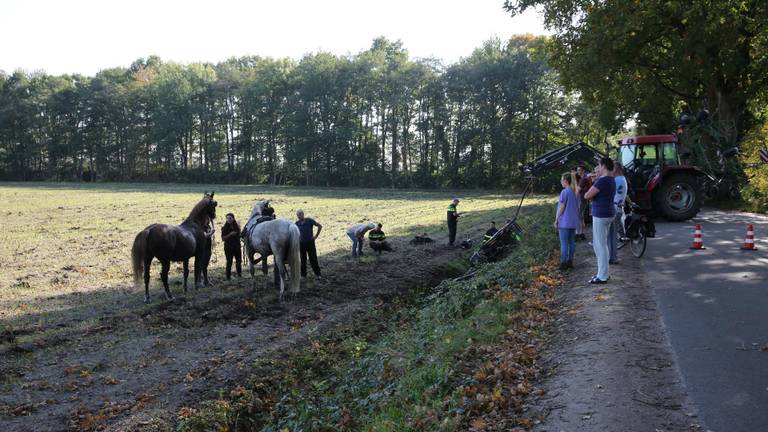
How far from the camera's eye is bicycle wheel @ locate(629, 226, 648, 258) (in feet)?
38.8

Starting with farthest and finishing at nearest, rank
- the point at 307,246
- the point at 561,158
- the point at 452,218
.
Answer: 1. the point at 452,218
2. the point at 561,158
3. the point at 307,246

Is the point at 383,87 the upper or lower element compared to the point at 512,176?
upper

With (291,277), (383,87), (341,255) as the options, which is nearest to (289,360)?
(291,277)

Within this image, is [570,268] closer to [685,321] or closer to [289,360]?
[685,321]

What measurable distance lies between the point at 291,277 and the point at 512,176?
4585 centimetres

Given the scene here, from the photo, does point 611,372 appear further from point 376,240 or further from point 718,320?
point 376,240

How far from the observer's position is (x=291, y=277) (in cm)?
1207

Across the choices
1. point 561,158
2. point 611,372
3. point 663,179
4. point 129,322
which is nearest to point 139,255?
point 129,322

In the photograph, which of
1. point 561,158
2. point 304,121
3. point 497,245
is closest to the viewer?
point 497,245

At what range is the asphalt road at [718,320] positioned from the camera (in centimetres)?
499

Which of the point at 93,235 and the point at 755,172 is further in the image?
the point at 93,235

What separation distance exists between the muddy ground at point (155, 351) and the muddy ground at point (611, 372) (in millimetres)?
4176

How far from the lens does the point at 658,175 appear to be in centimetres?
1678

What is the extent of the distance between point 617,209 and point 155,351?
957cm
